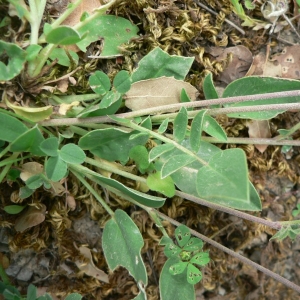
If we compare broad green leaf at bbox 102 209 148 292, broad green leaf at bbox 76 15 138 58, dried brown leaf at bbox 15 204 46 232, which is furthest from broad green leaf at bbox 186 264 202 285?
broad green leaf at bbox 76 15 138 58

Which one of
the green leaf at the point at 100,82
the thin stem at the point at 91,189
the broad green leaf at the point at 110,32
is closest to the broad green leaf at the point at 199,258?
the thin stem at the point at 91,189

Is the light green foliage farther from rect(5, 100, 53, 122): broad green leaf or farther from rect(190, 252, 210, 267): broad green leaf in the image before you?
rect(5, 100, 53, 122): broad green leaf

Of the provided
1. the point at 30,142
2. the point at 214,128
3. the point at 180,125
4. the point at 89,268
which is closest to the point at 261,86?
the point at 214,128

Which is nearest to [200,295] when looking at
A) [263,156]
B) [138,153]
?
[263,156]

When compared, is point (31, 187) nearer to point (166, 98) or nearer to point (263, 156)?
point (166, 98)

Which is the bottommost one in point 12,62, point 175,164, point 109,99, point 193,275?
point 193,275

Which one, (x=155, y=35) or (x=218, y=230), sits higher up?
(x=155, y=35)

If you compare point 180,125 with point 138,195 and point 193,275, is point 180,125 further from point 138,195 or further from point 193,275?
point 193,275
